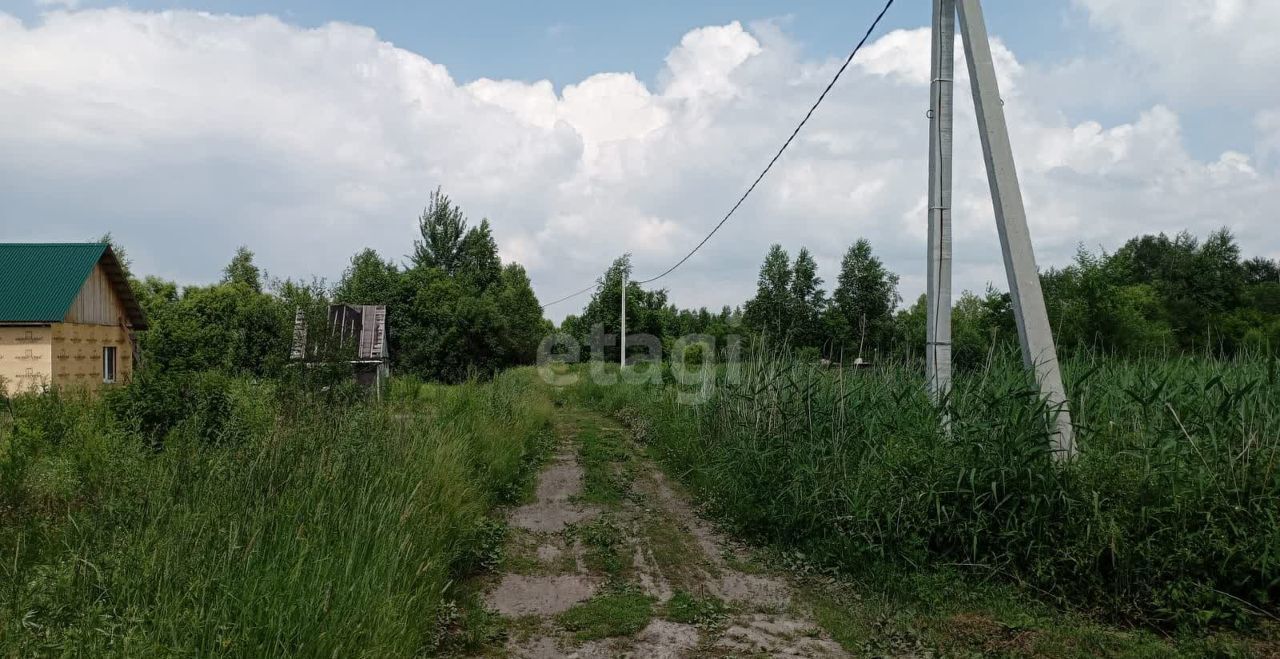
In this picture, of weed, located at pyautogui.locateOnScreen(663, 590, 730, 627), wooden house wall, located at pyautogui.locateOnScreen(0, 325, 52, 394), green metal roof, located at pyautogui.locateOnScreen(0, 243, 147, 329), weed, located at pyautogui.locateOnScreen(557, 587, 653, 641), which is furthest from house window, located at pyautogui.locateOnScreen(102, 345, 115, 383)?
weed, located at pyautogui.locateOnScreen(663, 590, 730, 627)

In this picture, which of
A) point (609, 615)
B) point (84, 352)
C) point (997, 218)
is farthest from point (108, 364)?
point (997, 218)

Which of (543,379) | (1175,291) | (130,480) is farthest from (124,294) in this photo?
(1175,291)

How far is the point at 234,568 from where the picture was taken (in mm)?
3670

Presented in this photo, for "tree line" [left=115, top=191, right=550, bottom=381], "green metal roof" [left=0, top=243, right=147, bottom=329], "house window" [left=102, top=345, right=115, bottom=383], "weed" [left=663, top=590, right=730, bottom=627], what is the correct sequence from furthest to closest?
"tree line" [left=115, top=191, right=550, bottom=381] < "house window" [left=102, top=345, right=115, bottom=383] < "green metal roof" [left=0, top=243, right=147, bottom=329] < "weed" [left=663, top=590, right=730, bottom=627]

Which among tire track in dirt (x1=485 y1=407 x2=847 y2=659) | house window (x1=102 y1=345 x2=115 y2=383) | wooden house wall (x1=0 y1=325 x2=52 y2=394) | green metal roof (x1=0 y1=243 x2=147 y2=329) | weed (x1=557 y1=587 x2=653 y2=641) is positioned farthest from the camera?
house window (x1=102 y1=345 x2=115 y2=383)

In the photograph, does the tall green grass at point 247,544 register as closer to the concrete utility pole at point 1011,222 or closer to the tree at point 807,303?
the concrete utility pole at point 1011,222

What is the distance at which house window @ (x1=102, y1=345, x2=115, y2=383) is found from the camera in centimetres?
2573

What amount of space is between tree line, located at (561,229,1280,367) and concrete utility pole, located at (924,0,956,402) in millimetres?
14648

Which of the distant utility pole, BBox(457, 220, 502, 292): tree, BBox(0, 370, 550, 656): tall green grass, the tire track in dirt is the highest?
BBox(457, 220, 502, 292): tree

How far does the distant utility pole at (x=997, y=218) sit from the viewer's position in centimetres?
605

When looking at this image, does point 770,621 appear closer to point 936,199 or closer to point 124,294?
point 936,199

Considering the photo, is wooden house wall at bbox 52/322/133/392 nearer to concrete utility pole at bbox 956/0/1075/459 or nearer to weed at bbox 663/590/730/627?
weed at bbox 663/590/730/627

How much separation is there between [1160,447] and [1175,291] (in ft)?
141

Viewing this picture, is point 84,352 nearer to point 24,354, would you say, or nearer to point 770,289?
point 24,354
